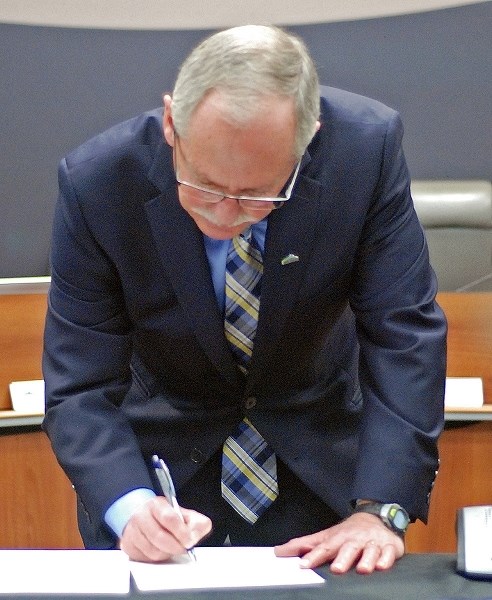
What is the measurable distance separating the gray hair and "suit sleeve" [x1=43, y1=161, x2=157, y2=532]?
1.06 feet

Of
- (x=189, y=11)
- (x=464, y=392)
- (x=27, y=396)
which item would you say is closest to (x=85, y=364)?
(x=27, y=396)

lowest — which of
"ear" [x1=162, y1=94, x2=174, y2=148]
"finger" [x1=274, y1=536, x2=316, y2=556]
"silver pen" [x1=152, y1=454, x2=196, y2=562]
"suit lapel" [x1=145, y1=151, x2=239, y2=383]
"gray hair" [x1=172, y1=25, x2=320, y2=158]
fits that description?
"finger" [x1=274, y1=536, x2=316, y2=556]

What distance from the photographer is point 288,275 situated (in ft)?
5.05

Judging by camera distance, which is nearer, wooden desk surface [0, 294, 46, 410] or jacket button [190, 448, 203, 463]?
jacket button [190, 448, 203, 463]

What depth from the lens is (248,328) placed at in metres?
1.58

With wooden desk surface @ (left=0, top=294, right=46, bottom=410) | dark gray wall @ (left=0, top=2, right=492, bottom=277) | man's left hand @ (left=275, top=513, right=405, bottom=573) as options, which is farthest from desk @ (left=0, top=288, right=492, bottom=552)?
dark gray wall @ (left=0, top=2, right=492, bottom=277)

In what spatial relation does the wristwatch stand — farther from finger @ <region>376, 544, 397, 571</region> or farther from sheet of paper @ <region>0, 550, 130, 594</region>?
sheet of paper @ <region>0, 550, 130, 594</region>

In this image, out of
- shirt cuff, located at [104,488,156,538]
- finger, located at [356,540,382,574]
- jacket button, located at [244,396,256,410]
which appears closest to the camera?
finger, located at [356,540,382,574]

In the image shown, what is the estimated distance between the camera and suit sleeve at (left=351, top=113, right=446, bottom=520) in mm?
1519

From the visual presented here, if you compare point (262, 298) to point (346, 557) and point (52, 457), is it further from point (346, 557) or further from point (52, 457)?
point (52, 457)

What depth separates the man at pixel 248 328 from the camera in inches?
59.4

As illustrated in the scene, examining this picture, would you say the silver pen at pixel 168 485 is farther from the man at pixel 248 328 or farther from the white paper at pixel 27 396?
the white paper at pixel 27 396

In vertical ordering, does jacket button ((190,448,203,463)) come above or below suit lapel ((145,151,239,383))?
below

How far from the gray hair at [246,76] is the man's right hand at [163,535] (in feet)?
1.53
